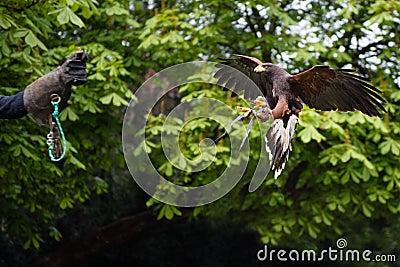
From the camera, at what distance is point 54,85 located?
2.43m

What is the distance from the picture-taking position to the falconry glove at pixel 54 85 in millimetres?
2383

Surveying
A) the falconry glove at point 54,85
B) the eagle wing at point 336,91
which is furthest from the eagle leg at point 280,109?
the falconry glove at point 54,85

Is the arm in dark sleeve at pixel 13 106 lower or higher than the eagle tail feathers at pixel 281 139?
higher

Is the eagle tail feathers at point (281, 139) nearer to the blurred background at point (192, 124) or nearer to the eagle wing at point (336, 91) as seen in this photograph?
the eagle wing at point (336, 91)

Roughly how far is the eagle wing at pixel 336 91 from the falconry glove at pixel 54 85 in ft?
2.83

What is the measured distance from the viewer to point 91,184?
23.5 ft

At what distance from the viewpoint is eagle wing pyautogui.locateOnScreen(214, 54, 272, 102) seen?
285 cm

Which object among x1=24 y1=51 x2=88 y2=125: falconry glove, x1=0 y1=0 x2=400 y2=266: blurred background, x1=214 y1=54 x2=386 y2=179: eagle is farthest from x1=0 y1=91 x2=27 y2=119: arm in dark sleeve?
x1=0 y1=0 x2=400 y2=266: blurred background

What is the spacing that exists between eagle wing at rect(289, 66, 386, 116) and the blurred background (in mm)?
2078

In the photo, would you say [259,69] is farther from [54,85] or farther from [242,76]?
[54,85]

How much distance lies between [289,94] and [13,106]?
1.11 metres

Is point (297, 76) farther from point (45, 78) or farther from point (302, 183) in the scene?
point (302, 183)

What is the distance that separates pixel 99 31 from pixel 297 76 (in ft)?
12.7

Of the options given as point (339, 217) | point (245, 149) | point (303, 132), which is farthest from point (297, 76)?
point (339, 217)
